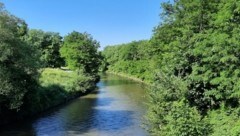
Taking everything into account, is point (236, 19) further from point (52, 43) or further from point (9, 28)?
point (52, 43)

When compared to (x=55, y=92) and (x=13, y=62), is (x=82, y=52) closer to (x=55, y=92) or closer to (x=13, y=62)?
(x=55, y=92)

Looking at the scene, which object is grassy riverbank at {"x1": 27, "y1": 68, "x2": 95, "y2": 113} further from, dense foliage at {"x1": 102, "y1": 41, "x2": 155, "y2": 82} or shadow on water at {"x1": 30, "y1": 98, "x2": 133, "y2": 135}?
dense foliage at {"x1": 102, "y1": 41, "x2": 155, "y2": 82}

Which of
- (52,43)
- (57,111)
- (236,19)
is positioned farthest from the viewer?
(52,43)

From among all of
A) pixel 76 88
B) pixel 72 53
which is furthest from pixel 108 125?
pixel 72 53

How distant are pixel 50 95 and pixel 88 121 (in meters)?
12.4

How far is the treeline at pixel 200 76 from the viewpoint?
2298 cm

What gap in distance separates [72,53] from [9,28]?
155 ft

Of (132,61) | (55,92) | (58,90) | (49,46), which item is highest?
(49,46)

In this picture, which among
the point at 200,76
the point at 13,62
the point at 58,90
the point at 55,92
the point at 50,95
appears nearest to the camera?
the point at 200,76

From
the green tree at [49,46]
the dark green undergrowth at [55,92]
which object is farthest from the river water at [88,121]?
the green tree at [49,46]

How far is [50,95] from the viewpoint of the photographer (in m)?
51.8

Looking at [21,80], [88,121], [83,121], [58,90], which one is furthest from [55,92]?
[21,80]

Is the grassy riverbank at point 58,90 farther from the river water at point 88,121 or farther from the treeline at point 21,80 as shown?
the river water at point 88,121

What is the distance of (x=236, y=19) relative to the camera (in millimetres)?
26781
